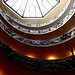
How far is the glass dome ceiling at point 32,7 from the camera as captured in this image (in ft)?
47.7

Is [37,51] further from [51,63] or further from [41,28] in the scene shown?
[41,28]

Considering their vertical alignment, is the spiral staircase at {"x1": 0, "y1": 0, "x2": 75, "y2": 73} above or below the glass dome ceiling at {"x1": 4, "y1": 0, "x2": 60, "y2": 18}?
below

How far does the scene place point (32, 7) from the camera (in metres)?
15.8

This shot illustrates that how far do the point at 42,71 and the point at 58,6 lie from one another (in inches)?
404

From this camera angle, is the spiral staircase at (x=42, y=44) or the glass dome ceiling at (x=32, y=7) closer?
the spiral staircase at (x=42, y=44)

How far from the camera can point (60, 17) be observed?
39.0 ft

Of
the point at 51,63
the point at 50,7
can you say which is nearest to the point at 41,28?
the point at 50,7

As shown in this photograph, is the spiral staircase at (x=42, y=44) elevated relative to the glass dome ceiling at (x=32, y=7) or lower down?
lower down

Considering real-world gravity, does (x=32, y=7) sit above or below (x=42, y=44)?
above

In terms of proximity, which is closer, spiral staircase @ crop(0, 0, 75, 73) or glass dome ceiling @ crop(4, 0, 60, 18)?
spiral staircase @ crop(0, 0, 75, 73)

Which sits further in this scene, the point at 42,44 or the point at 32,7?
the point at 32,7

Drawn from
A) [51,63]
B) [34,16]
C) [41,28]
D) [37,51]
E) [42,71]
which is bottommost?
[42,71]

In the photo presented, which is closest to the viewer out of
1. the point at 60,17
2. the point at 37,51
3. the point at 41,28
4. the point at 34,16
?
the point at 37,51

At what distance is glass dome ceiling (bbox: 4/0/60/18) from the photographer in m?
14.5
